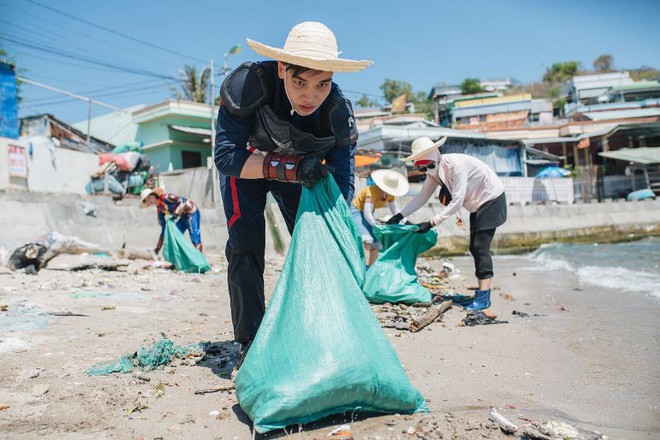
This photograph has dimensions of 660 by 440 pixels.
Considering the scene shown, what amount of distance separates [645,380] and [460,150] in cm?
1900

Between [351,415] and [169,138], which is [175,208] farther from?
[169,138]

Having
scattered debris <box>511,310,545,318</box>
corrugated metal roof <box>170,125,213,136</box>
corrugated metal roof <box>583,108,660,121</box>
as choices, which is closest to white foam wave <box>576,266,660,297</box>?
scattered debris <box>511,310,545,318</box>

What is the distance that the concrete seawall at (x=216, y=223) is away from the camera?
29.9ft

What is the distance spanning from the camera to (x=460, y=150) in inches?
816

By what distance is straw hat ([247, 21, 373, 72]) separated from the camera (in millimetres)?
1926

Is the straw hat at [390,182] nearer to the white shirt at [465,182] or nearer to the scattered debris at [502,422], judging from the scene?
the white shirt at [465,182]

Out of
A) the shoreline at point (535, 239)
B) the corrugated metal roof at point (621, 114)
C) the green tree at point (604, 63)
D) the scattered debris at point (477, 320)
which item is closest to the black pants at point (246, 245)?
the scattered debris at point (477, 320)

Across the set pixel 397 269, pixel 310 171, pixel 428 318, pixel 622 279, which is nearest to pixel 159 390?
pixel 310 171

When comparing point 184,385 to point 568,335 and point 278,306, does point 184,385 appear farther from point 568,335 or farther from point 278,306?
point 568,335

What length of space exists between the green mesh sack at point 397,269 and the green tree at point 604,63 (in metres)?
74.7

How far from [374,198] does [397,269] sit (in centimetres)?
186

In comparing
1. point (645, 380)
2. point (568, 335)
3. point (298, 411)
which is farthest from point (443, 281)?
point (298, 411)

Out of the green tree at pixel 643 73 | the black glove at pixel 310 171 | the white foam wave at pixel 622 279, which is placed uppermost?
the green tree at pixel 643 73

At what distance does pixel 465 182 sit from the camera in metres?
4.46
